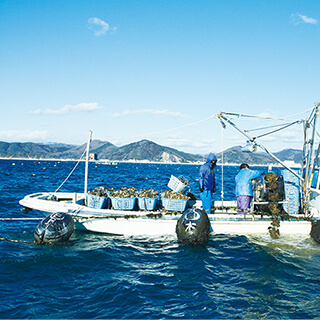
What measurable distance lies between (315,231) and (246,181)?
10.7ft

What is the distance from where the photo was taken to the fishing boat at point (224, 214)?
40.9 ft

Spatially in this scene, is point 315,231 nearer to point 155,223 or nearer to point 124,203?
point 155,223

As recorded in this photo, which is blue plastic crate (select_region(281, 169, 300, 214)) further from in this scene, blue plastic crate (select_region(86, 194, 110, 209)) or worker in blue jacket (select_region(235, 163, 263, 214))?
blue plastic crate (select_region(86, 194, 110, 209))

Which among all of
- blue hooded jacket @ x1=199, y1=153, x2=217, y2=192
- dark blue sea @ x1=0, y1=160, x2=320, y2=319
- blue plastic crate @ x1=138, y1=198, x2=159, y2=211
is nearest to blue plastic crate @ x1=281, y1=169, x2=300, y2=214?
dark blue sea @ x1=0, y1=160, x2=320, y2=319

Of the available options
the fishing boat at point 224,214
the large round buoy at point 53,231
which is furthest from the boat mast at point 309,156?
the large round buoy at point 53,231

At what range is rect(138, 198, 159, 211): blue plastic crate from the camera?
1318cm

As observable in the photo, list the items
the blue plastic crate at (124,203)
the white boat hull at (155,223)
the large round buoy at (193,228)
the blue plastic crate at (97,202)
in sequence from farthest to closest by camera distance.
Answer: the blue plastic crate at (97,202) → the blue plastic crate at (124,203) → the white boat hull at (155,223) → the large round buoy at (193,228)

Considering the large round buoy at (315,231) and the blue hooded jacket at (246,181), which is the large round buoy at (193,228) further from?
the large round buoy at (315,231)

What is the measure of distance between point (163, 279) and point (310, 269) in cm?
475

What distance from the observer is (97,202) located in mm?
13312

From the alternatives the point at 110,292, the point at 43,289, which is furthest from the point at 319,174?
the point at 43,289

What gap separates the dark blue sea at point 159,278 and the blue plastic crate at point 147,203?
57.5 inches

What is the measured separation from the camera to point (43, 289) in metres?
7.96

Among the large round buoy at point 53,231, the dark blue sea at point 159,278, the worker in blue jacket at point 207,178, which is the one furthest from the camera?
the worker in blue jacket at point 207,178
